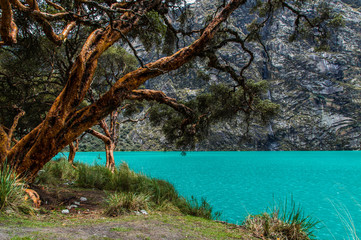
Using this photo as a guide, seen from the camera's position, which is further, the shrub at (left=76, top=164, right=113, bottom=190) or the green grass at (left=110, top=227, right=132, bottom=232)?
the shrub at (left=76, top=164, right=113, bottom=190)

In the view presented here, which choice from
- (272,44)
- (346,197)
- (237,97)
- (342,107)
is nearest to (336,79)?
(342,107)

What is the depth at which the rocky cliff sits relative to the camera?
9606cm

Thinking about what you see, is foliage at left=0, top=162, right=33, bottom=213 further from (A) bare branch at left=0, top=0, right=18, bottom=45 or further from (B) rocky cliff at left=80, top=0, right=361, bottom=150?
(B) rocky cliff at left=80, top=0, right=361, bottom=150

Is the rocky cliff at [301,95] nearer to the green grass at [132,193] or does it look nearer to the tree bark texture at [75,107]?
the green grass at [132,193]

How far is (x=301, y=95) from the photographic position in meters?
101

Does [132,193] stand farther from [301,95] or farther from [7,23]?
[301,95]

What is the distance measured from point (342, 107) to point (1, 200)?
391ft

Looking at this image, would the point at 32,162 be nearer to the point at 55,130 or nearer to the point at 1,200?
the point at 55,130

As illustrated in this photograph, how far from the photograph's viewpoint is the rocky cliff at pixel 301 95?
9606cm

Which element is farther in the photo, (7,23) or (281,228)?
(281,228)

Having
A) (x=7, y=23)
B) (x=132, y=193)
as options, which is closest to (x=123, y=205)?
(x=132, y=193)

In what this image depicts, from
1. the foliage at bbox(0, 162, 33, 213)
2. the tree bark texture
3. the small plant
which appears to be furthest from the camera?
the small plant

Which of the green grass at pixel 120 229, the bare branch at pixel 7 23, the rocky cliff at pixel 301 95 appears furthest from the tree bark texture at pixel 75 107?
the rocky cliff at pixel 301 95

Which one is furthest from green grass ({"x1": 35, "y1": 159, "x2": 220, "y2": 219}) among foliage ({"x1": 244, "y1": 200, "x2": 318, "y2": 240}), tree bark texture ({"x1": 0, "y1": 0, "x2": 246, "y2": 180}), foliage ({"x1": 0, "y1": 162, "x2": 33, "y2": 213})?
foliage ({"x1": 244, "y1": 200, "x2": 318, "y2": 240})
